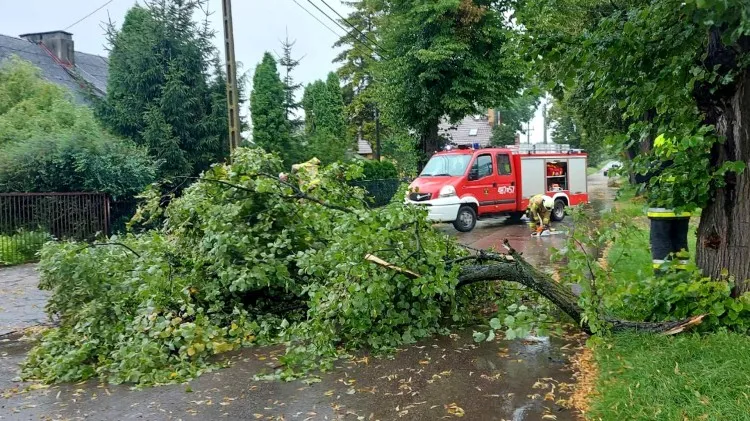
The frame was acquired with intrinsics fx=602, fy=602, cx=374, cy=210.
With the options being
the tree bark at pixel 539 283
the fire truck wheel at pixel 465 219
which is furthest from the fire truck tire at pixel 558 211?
the tree bark at pixel 539 283

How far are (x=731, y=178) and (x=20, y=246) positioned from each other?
13.1 m

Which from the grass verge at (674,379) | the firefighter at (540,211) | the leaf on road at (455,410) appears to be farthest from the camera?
the firefighter at (540,211)

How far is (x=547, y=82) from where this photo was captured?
5219 millimetres

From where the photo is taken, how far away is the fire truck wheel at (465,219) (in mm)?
14877

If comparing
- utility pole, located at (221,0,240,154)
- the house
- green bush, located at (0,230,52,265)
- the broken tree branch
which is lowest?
green bush, located at (0,230,52,265)

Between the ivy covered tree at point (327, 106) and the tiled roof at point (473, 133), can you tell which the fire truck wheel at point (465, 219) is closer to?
the ivy covered tree at point (327, 106)

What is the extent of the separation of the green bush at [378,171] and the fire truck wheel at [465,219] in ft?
26.4

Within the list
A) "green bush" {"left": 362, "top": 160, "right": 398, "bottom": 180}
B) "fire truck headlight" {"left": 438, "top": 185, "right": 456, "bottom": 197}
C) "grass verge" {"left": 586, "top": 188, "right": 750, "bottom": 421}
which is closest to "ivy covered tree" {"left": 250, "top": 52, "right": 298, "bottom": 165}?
"green bush" {"left": 362, "top": 160, "right": 398, "bottom": 180}

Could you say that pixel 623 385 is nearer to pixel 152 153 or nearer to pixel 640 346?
pixel 640 346

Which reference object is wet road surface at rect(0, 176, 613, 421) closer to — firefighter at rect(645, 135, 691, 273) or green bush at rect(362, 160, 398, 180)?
firefighter at rect(645, 135, 691, 273)

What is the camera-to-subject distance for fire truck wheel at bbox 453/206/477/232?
1488cm

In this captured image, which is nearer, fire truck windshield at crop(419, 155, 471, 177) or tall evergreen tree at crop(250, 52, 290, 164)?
fire truck windshield at crop(419, 155, 471, 177)

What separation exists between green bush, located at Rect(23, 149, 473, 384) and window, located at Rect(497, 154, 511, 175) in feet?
30.6

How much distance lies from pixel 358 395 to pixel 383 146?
34992mm
